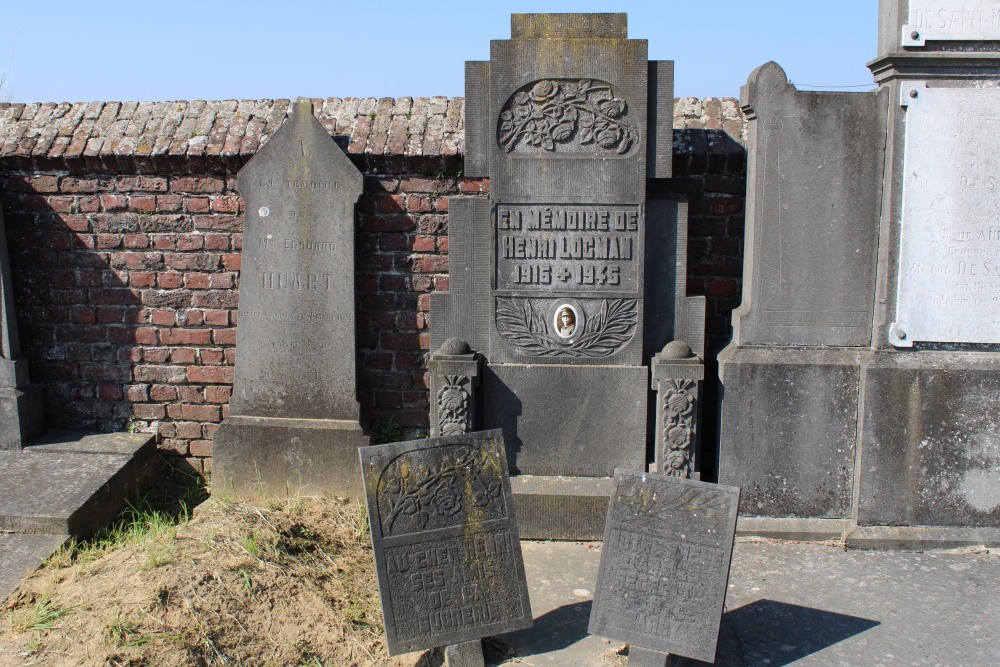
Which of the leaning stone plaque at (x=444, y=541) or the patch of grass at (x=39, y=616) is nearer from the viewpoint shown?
the leaning stone plaque at (x=444, y=541)

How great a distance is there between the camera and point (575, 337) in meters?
4.40

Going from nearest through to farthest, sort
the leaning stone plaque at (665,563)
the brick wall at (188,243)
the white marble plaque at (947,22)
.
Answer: the leaning stone plaque at (665,563)
the white marble plaque at (947,22)
the brick wall at (188,243)

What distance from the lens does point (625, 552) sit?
125 inches

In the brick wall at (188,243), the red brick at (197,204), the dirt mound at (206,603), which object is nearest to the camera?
the dirt mound at (206,603)

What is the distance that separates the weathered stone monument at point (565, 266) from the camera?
423 cm

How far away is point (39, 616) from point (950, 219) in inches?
175

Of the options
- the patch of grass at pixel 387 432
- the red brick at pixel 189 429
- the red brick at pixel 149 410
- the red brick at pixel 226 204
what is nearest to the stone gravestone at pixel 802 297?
the patch of grass at pixel 387 432

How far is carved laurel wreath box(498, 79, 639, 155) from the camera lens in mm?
4242

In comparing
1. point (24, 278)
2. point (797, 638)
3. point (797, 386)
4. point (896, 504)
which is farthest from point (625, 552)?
point (24, 278)

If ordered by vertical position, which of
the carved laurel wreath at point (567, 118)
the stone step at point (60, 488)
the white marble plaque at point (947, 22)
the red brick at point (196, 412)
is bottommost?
the stone step at point (60, 488)

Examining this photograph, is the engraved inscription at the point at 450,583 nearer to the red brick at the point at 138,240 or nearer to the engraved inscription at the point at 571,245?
the engraved inscription at the point at 571,245

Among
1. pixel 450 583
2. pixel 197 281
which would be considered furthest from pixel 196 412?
pixel 450 583

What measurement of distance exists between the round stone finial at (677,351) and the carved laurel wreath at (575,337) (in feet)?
0.77

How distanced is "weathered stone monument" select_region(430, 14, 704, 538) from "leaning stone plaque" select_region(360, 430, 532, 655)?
104 centimetres
